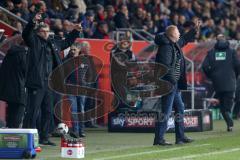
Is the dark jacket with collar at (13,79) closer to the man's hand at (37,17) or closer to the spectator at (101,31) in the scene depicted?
the man's hand at (37,17)

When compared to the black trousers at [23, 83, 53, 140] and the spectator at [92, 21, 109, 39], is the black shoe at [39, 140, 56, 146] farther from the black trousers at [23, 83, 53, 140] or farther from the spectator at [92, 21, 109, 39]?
the spectator at [92, 21, 109, 39]

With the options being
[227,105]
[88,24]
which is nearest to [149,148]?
[227,105]

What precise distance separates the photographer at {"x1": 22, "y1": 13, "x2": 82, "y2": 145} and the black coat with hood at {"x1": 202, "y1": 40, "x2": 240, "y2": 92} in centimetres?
547

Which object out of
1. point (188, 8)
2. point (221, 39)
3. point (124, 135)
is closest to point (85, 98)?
point (124, 135)

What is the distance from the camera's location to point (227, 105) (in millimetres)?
21641

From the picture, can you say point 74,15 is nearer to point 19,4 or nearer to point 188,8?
point 19,4

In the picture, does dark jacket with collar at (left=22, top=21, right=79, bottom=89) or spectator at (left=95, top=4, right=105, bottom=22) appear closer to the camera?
dark jacket with collar at (left=22, top=21, right=79, bottom=89)

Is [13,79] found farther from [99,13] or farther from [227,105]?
[99,13]

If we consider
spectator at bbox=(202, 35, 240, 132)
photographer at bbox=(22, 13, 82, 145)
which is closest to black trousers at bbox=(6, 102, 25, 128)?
photographer at bbox=(22, 13, 82, 145)

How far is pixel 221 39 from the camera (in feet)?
72.7

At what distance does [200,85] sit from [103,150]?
10077 mm

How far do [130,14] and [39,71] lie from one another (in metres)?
12.1

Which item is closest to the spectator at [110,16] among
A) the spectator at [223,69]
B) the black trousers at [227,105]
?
the spectator at [223,69]

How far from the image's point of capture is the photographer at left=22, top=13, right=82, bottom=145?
1709 centimetres
